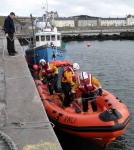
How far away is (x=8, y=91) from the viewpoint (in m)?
6.46

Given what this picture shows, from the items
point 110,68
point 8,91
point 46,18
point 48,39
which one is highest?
point 46,18

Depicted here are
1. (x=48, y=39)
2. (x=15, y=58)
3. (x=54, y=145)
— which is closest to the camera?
(x=54, y=145)

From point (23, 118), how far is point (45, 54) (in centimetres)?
1171

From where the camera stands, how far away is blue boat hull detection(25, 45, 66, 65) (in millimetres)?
16328

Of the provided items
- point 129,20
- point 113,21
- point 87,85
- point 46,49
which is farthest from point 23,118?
point 129,20

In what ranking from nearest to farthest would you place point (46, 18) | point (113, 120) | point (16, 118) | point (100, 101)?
1. point (16, 118)
2. point (113, 120)
3. point (100, 101)
4. point (46, 18)

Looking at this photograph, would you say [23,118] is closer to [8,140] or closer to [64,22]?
[8,140]

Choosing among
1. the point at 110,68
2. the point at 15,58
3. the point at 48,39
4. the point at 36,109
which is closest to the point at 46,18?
the point at 48,39

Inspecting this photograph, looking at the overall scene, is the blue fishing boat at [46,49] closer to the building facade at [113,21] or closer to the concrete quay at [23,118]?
the concrete quay at [23,118]

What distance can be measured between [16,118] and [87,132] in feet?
7.89

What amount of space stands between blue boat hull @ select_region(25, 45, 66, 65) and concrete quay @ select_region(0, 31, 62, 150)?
852cm

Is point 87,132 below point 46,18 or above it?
below

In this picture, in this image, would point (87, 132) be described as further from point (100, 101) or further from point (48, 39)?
point (48, 39)

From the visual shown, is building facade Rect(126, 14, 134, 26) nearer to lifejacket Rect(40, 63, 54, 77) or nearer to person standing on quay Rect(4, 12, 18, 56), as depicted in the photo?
lifejacket Rect(40, 63, 54, 77)
